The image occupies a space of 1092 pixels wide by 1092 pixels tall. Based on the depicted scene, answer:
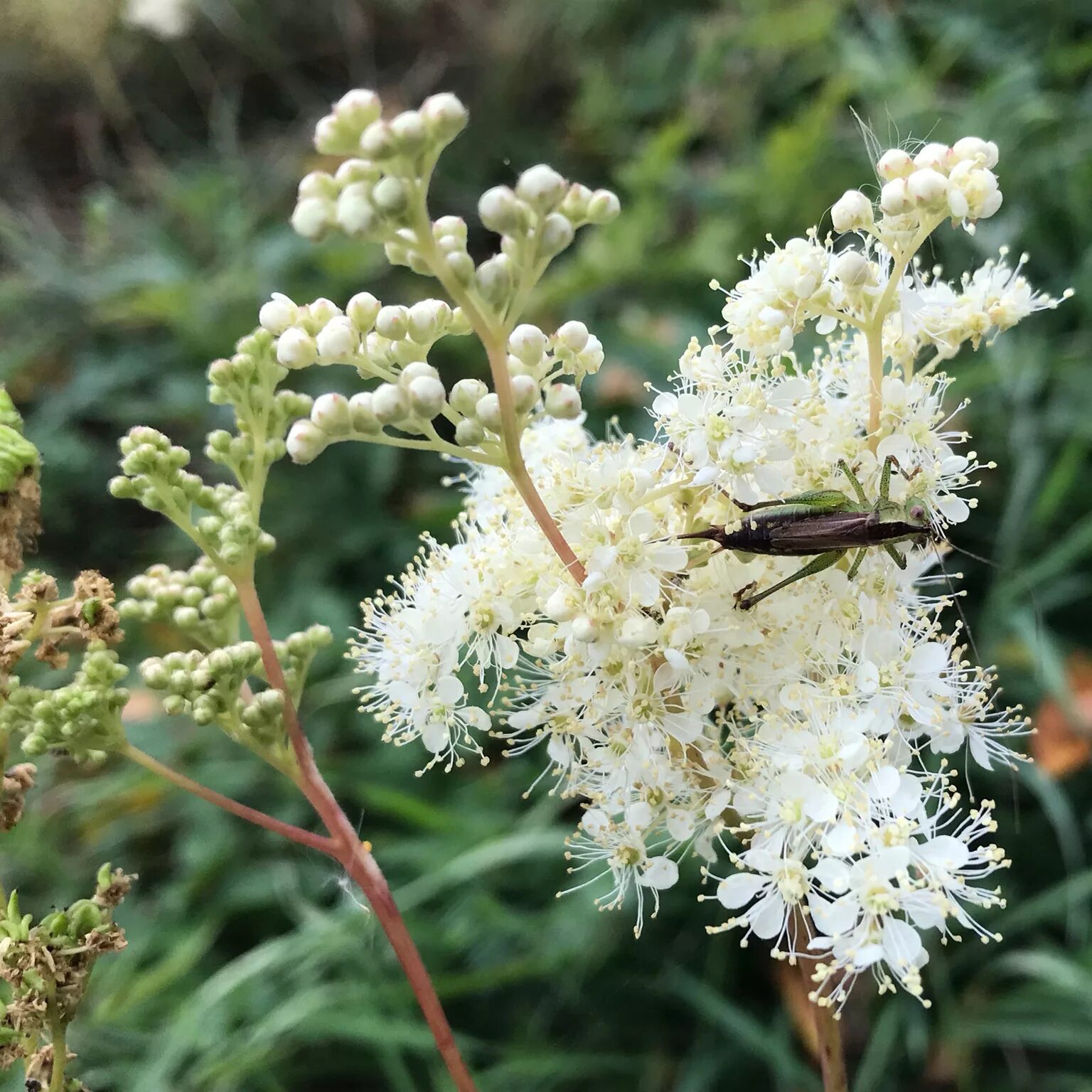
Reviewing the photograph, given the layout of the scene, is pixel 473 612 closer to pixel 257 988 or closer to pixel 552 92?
pixel 257 988

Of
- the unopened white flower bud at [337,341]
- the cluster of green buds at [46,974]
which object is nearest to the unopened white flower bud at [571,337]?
the unopened white flower bud at [337,341]

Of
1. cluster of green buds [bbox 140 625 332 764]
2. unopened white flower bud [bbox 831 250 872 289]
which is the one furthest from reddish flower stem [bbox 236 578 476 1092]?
unopened white flower bud [bbox 831 250 872 289]

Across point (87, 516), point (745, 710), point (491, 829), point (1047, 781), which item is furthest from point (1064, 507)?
point (87, 516)

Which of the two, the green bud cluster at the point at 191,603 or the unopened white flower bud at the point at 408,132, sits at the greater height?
the unopened white flower bud at the point at 408,132

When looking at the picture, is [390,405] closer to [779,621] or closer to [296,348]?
[296,348]

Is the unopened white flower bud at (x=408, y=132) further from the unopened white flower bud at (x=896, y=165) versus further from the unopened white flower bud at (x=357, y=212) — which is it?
the unopened white flower bud at (x=896, y=165)

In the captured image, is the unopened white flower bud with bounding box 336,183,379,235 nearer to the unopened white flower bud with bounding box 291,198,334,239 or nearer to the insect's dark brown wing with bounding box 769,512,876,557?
the unopened white flower bud with bounding box 291,198,334,239
